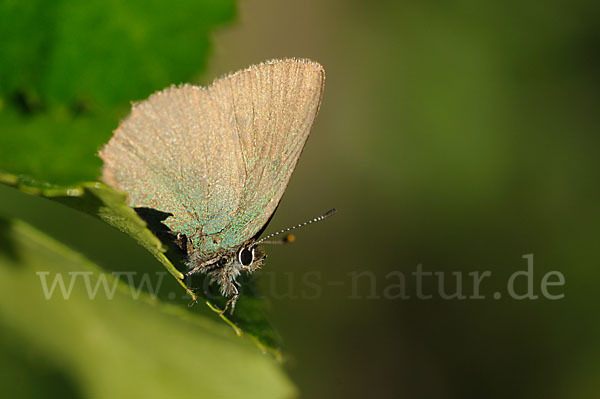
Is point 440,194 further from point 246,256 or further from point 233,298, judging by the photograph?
point 233,298

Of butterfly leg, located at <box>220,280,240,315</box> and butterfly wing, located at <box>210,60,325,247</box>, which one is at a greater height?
butterfly wing, located at <box>210,60,325,247</box>

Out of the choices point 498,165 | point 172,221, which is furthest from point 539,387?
point 172,221

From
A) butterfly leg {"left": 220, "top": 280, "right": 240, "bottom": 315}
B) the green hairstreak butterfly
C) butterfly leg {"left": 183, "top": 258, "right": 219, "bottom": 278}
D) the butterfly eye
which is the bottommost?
butterfly leg {"left": 220, "top": 280, "right": 240, "bottom": 315}

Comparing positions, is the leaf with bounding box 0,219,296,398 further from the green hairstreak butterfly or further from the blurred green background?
the blurred green background

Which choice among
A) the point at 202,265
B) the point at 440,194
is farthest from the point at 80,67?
the point at 440,194

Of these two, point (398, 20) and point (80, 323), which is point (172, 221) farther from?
point (398, 20)

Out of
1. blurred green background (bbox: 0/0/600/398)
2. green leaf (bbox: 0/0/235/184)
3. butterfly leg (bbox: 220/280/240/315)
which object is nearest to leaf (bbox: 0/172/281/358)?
butterfly leg (bbox: 220/280/240/315)
